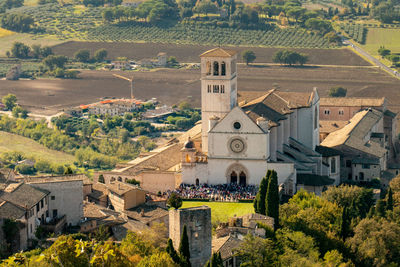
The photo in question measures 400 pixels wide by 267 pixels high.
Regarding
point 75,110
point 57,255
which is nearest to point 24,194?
point 57,255

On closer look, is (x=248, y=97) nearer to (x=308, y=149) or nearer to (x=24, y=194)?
(x=308, y=149)

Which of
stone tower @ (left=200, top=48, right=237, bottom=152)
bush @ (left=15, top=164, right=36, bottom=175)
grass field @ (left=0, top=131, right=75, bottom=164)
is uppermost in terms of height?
stone tower @ (left=200, top=48, right=237, bottom=152)

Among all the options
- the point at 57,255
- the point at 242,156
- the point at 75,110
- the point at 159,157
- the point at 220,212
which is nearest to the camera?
the point at 57,255

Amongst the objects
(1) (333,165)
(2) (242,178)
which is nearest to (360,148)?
(1) (333,165)

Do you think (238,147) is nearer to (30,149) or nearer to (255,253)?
(255,253)

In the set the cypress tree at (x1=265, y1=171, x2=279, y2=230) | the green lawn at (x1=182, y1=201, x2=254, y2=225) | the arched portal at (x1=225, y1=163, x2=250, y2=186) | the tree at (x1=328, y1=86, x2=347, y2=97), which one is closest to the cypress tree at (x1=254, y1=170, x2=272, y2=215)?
the cypress tree at (x1=265, y1=171, x2=279, y2=230)

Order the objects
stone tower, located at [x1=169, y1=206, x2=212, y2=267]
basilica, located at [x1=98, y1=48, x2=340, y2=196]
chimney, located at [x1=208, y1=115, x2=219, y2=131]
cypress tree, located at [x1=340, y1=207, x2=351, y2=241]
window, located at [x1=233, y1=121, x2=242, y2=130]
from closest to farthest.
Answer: stone tower, located at [x1=169, y1=206, x2=212, y2=267] → cypress tree, located at [x1=340, y1=207, x2=351, y2=241] → basilica, located at [x1=98, y1=48, x2=340, y2=196] → window, located at [x1=233, y1=121, x2=242, y2=130] → chimney, located at [x1=208, y1=115, x2=219, y2=131]

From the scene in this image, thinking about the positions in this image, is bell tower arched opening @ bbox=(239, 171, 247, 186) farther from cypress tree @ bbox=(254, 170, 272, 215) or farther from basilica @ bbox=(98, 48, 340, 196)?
cypress tree @ bbox=(254, 170, 272, 215)
